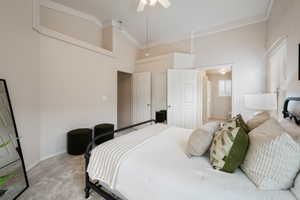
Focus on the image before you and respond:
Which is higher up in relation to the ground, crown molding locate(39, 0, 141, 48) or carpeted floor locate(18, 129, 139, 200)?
crown molding locate(39, 0, 141, 48)

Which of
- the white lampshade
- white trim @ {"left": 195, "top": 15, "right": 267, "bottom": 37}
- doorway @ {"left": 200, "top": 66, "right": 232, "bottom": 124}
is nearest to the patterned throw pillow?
the white lampshade

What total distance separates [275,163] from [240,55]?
331 centimetres

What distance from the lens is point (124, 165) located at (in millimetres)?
1154

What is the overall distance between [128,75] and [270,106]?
161 inches

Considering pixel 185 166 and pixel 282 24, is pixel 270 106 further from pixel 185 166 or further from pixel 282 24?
pixel 185 166

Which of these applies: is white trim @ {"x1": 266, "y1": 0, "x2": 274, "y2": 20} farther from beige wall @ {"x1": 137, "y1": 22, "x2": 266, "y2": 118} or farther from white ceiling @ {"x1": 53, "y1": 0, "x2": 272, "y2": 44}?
beige wall @ {"x1": 137, "y1": 22, "x2": 266, "y2": 118}

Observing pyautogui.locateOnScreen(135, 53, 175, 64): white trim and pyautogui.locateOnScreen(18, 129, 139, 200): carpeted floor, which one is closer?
pyautogui.locateOnScreen(18, 129, 139, 200): carpeted floor

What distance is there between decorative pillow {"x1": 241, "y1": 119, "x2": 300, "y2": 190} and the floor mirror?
99.1 inches

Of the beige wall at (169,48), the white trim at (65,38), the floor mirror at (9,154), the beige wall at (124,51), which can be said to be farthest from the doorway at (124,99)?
the floor mirror at (9,154)

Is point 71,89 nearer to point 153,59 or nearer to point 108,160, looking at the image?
point 108,160

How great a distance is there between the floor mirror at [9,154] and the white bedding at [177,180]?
1479 mm

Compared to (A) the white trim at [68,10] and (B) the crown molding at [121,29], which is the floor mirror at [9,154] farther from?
(B) the crown molding at [121,29]

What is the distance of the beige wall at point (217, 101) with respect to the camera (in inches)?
253

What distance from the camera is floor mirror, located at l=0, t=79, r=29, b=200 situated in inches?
60.5
